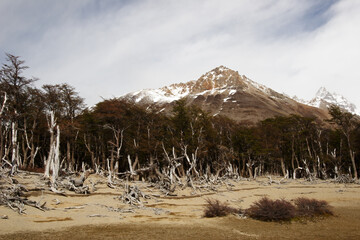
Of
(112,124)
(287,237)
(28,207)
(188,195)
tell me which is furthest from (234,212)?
(112,124)

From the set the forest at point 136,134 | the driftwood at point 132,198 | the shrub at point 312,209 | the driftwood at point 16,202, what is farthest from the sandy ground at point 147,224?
the forest at point 136,134

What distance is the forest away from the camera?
79.6ft

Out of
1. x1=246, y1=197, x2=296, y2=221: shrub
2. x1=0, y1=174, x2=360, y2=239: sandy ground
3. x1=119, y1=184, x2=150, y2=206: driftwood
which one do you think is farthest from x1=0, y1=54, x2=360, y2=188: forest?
x1=246, y1=197, x2=296, y2=221: shrub

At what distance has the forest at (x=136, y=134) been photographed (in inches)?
955

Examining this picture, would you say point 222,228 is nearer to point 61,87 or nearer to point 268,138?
point 61,87

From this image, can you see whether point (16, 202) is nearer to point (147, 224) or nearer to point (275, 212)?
point (147, 224)

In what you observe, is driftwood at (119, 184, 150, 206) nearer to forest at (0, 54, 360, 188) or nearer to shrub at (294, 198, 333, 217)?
forest at (0, 54, 360, 188)

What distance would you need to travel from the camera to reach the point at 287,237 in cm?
972

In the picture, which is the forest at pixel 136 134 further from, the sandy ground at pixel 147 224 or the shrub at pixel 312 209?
the shrub at pixel 312 209

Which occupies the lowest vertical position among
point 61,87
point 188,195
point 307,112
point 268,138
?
point 188,195

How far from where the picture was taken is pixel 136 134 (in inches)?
1391

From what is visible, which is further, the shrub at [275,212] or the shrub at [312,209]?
the shrub at [312,209]

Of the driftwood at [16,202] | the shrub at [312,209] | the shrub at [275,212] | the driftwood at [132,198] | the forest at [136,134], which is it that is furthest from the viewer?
the forest at [136,134]

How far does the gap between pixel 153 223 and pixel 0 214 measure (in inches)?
285
